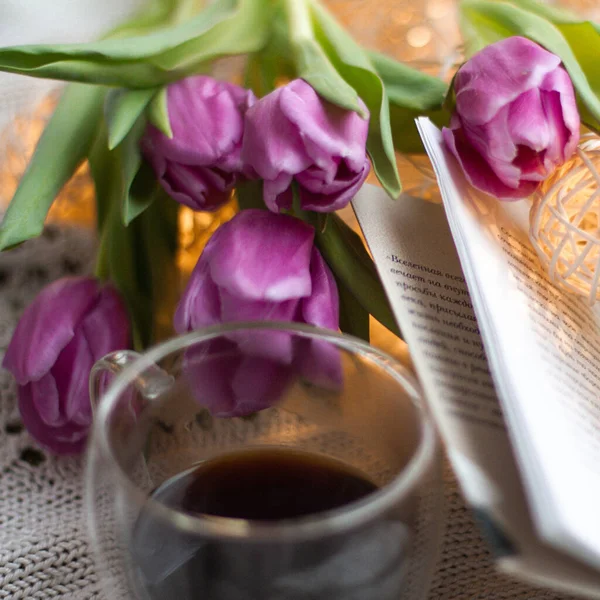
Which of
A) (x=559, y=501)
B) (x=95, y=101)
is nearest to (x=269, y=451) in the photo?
(x=559, y=501)

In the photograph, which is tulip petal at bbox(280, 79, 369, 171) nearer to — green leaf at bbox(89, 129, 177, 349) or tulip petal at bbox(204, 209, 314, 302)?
tulip petal at bbox(204, 209, 314, 302)

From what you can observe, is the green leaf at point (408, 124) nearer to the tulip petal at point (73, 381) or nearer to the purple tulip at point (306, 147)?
the purple tulip at point (306, 147)

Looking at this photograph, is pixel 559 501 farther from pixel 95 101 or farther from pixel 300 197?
pixel 95 101

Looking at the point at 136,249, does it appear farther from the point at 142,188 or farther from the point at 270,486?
the point at 270,486

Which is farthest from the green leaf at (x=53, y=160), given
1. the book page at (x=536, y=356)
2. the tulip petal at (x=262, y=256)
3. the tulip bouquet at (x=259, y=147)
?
the book page at (x=536, y=356)

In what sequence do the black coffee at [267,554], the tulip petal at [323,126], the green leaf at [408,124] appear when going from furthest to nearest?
the green leaf at [408,124] < the tulip petal at [323,126] < the black coffee at [267,554]

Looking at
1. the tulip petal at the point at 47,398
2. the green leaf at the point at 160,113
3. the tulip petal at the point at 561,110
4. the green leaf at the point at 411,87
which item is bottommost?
the tulip petal at the point at 47,398

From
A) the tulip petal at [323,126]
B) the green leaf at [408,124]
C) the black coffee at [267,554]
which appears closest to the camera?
the black coffee at [267,554]
